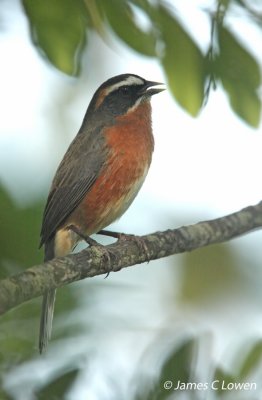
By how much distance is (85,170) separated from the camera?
673cm

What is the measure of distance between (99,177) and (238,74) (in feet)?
9.91

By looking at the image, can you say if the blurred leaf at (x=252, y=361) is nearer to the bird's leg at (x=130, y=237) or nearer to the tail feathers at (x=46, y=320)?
the tail feathers at (x=46, y=320)

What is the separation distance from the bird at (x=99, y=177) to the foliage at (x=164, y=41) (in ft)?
8.16

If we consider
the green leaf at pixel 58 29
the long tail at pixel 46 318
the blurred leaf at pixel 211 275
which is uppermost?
the green leaf at pixel 58 29

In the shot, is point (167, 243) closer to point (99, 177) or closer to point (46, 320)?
point (99, 177)

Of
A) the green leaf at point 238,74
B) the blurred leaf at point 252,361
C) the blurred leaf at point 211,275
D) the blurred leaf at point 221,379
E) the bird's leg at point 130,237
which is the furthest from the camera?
the blurred leaf at point 211,275

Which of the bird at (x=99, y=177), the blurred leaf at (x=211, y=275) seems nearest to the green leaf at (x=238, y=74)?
the bird at (x=99, y=177)

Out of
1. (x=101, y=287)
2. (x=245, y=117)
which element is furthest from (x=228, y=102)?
(x=101, y=287)

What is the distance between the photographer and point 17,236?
12.4 ft

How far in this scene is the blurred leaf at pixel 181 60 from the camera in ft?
12.6

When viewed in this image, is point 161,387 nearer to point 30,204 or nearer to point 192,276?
point 30,204

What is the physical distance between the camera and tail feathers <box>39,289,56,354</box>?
137 inches

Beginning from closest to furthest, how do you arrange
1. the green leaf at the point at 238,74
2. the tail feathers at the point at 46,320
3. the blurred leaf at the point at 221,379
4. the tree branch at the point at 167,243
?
the blurred leaf at the point at 221,379, the tail feathers at the point at 46,320, the green leaf at the point at 238,74, the tree branch at the point at 167,243

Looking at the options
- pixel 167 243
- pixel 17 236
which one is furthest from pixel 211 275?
pixel 17 236
